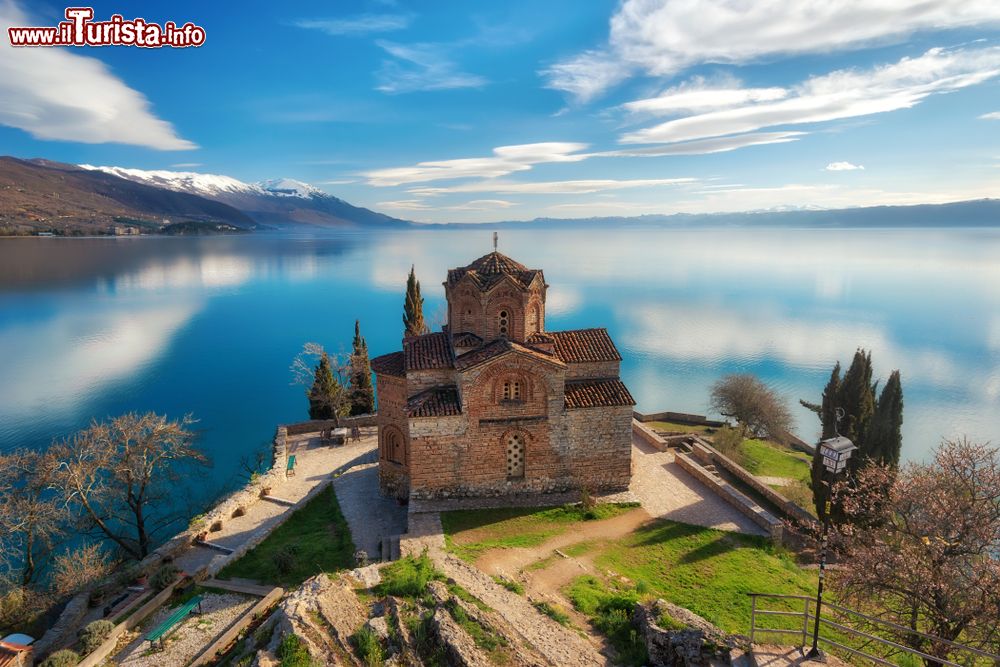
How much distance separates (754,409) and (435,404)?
24.1 m

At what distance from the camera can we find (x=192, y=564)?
1691 centimetres

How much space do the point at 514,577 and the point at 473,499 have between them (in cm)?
454

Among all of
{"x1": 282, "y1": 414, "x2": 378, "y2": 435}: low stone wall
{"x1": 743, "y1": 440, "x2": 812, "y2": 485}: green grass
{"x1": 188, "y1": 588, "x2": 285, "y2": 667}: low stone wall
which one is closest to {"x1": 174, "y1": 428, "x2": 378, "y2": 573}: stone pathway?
{"x1": 282, "y1": 414, "x2": 378, "y2": 435}: low stone wall

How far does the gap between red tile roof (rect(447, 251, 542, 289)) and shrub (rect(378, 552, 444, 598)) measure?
9864 millimetres

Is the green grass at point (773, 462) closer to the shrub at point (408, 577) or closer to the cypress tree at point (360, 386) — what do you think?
the shrub at point (408, 577)

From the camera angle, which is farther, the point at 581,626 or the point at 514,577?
the point at 514,577

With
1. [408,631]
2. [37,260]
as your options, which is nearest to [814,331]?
[408,631]

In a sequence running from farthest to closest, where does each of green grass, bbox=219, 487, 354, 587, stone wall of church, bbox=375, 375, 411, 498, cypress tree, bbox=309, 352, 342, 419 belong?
1. cypress tree, bbox=309, 352, 342, 419
2. stone wall of church, bbox=375, 375, 411, 498
3. green grass, bbox=219, 487, 354, 587

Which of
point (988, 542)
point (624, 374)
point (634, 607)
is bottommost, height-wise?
point (624, 374)

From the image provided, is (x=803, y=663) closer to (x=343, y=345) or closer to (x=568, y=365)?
(x=568, y=365)

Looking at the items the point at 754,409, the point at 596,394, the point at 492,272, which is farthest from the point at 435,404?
the point at 754,409

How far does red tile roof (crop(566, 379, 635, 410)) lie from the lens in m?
18.5

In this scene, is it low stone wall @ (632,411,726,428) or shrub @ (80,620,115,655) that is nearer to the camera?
shrub @ (80,620,115,655)

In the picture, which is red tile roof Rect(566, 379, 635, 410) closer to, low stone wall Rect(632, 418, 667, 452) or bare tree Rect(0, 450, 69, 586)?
low stone wall Rect(632, 418, 667, 452)
